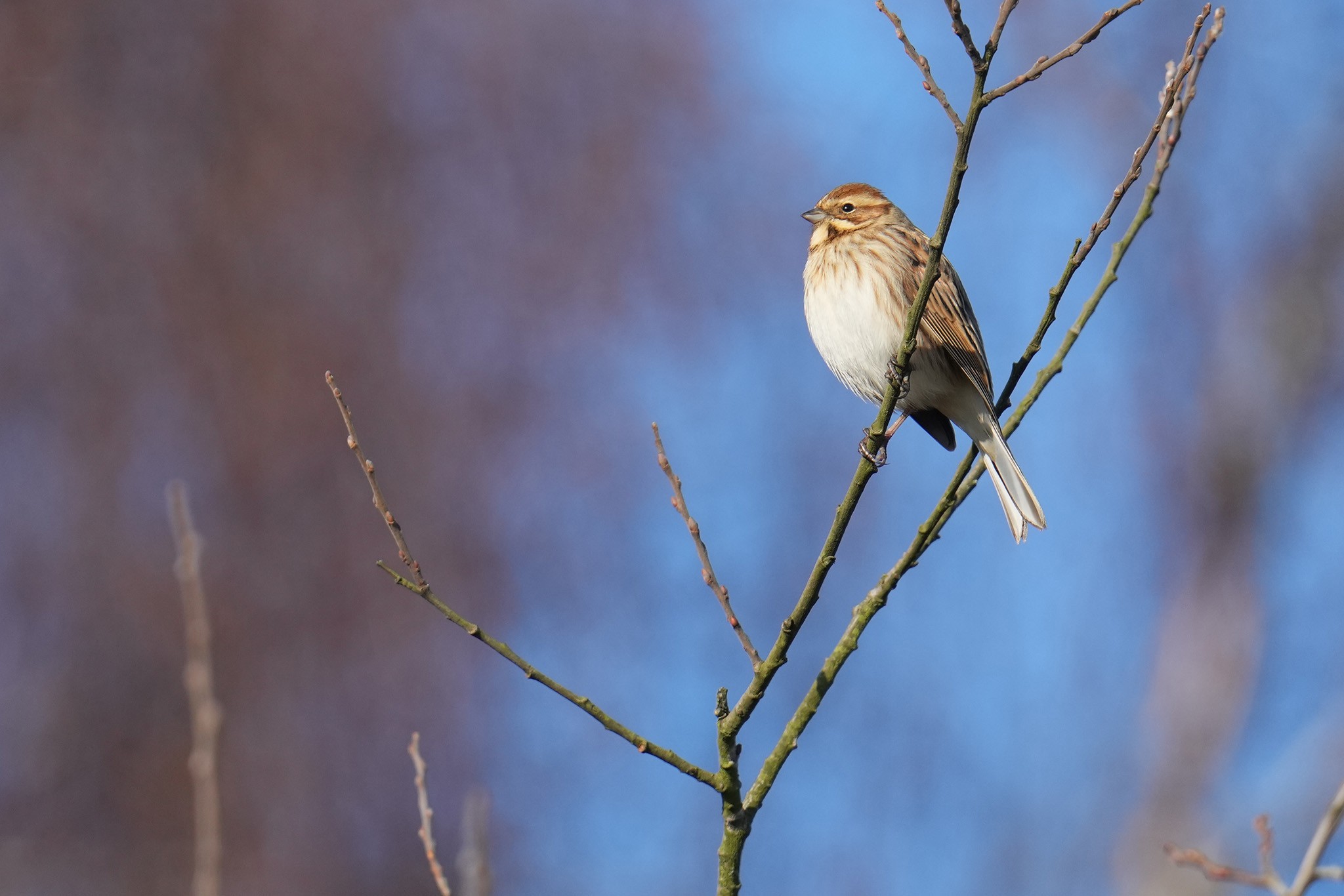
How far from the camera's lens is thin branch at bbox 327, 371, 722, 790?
276 centimetres

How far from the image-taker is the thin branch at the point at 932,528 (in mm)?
3141

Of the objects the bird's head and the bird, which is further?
the bird's head

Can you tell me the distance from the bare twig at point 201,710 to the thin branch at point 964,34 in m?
1.82

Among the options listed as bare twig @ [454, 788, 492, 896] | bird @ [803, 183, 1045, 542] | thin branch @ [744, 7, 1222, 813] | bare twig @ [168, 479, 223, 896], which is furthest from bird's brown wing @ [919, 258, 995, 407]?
bare twig @ [168, 479, 223, 896]

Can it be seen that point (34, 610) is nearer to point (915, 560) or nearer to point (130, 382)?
point (130, 382)

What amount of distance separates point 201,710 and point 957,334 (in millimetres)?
3361

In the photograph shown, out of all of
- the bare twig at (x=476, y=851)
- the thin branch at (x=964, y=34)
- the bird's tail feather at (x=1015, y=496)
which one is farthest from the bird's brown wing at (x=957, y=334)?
the bare twig at (x=476, y=851)

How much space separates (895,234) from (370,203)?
26.8 feet

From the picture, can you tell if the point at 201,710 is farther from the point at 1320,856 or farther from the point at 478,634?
the point at 1320,856

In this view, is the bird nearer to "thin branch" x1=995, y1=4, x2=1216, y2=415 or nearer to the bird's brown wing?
the bird's brown wing

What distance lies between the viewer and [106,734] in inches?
397

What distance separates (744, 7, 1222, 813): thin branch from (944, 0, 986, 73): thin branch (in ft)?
1.92

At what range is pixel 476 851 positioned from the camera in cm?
238

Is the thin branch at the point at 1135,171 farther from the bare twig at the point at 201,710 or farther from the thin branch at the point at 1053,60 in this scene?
the bare twig at the point at 201,710
